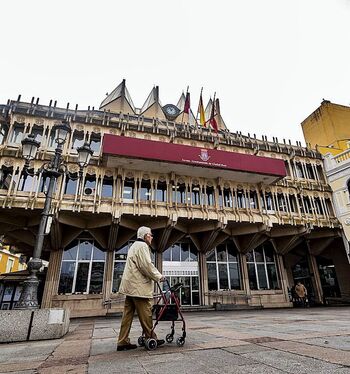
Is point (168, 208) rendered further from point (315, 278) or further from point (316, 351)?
point (315, 278)

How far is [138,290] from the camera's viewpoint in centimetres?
386

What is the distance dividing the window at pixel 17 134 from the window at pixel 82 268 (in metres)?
7.78

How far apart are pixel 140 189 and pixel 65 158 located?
5.30m

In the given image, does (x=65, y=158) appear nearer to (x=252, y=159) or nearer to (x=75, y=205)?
(x=75, y=205)

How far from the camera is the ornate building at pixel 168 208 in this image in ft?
51.2

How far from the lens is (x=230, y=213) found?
17.9m

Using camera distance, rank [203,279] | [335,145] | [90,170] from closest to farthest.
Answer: [90,170] → [203,279] → [335,145]

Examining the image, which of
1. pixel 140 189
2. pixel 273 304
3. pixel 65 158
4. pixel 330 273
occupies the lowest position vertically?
pixel 273 304

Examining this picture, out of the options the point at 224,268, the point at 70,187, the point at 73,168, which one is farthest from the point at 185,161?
the point at 224,268

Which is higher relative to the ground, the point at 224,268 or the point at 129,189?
the point at 129,189

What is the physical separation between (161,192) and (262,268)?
1109cm

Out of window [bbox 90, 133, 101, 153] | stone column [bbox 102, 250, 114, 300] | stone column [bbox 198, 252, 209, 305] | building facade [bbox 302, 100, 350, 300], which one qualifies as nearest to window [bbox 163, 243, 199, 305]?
stone column [bbox 198, 252, 209, 305]

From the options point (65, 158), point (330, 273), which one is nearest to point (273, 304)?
point (330, 273)

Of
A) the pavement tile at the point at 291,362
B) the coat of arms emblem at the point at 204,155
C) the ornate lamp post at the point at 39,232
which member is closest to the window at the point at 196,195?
the coat of arms emblem at the point at 204,155
